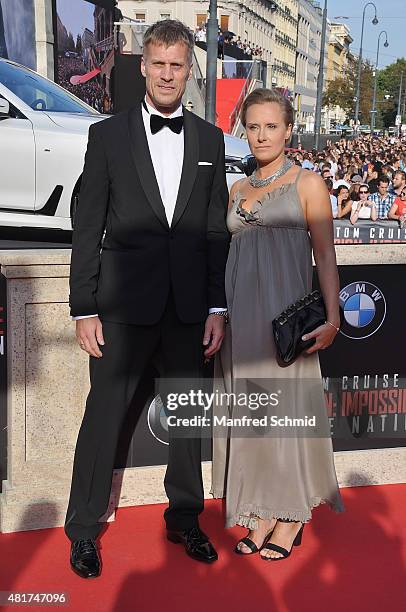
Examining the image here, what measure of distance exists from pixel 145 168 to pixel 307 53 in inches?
4819

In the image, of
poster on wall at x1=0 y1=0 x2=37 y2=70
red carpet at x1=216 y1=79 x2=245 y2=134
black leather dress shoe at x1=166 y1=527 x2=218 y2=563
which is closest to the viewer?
A: black leather dress shoe at x1=166 y1=527 x2=218 y2=563

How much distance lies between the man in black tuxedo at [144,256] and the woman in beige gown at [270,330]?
112mm

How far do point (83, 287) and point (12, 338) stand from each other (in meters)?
0.65

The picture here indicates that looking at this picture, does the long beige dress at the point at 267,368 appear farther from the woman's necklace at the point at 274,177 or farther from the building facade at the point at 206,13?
the building facade at the point at 206,13

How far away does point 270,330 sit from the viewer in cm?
303

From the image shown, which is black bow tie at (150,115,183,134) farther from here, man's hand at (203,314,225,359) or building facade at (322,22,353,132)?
building facade at (322,22,353,132)

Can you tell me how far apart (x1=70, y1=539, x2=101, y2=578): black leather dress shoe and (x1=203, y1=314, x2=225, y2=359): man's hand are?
913mm

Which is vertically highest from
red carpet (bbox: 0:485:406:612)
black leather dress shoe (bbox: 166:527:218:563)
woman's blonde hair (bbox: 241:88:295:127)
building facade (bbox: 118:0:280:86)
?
building facade (bbox: 118:0:280:86)

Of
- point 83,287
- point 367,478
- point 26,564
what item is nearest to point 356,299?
point 367,478

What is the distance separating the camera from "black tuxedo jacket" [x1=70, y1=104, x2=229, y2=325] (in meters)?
2.82

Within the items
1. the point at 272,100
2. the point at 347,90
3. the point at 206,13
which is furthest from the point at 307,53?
the point at 272,100

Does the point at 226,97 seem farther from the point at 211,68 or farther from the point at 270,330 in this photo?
the point at 270,330

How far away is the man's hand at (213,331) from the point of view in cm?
303

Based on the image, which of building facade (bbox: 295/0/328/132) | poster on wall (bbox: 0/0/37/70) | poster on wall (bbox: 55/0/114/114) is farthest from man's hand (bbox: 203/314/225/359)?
building facade (bbox: 295/0/328/132)
